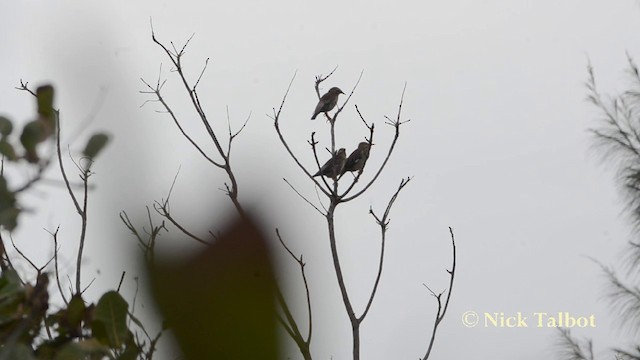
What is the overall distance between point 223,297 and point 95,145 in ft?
1.07

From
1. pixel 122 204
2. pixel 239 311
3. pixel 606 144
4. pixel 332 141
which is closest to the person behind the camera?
pixel 239 311

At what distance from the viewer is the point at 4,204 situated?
77 cm

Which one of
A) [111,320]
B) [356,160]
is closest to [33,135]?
[111,320]

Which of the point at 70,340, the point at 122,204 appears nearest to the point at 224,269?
the point at 122,204

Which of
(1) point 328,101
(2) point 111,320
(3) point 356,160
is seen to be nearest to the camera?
(2) point 111,320

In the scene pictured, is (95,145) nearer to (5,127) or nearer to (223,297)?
(5,127)

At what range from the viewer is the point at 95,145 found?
818mm

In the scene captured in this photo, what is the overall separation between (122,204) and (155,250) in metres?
0.11

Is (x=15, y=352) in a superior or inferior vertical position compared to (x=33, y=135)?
inferior

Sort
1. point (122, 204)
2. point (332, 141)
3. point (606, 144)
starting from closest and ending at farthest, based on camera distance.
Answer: point (122, 204) < point (332, 141) < point (606, 144)

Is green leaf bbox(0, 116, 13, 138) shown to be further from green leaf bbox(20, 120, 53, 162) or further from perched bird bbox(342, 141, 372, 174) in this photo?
perched bird bbox(342, 141, 372, 174)

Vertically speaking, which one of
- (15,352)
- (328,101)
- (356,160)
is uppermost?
(328,101)

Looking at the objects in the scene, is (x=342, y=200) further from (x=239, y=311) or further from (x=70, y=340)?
(x=239, y=311)

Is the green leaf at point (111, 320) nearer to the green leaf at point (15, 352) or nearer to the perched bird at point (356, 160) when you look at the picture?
the green leaf at point (15, 352)
